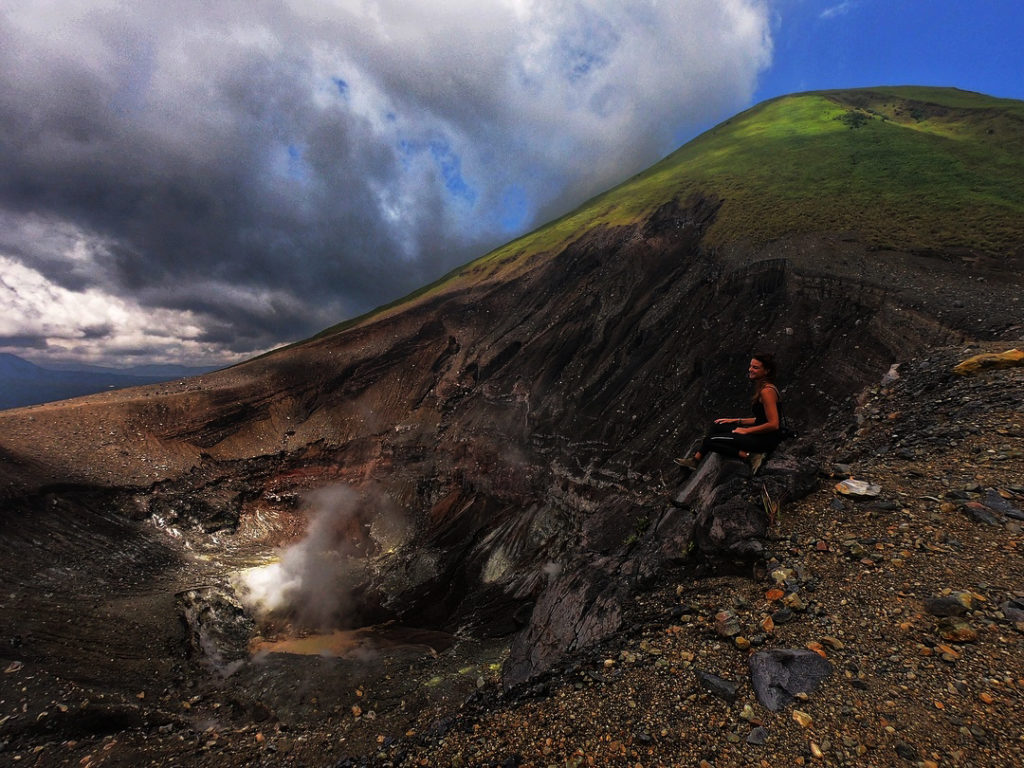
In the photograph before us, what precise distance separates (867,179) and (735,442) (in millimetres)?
36275

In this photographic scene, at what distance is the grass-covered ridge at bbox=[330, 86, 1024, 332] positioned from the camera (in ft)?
78.3

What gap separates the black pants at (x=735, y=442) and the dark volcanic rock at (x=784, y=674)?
418cm

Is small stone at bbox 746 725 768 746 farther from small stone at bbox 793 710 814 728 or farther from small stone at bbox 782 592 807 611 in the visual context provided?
small stone at bbox 782 592 807 611

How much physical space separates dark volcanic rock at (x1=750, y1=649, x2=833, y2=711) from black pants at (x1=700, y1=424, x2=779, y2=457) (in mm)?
4182

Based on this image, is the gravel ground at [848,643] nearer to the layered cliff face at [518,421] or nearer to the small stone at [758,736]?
the small stone at [758,736]

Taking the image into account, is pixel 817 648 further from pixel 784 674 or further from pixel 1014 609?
pixel 1014 609

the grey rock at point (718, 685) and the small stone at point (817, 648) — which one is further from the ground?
the small stone at point (817, 648)

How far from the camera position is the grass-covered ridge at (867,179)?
23.9 metres

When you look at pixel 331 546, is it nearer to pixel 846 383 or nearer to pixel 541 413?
pixel 541 413

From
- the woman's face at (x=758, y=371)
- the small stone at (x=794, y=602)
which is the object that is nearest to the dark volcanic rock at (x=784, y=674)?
the small stone at (x=794, y=602)

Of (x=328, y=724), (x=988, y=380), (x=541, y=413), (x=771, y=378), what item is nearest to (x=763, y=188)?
(x=541, y=413)

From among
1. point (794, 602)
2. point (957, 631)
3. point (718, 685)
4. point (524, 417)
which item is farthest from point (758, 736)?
point (524, 417)

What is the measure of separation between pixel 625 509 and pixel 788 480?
1383cm

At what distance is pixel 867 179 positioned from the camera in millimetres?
31141
